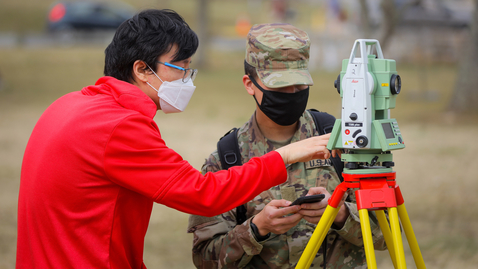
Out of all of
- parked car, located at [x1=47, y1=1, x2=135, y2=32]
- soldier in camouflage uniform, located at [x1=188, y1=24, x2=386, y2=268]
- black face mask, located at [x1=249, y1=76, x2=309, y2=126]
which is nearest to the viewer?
soldier in camouflage uniform, located at [x1=188, y1=24, x2=386, y2=268]

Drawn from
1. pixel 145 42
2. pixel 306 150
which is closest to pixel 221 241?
pixel 306 150

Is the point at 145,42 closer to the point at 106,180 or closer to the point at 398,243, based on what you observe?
the point at 106,180

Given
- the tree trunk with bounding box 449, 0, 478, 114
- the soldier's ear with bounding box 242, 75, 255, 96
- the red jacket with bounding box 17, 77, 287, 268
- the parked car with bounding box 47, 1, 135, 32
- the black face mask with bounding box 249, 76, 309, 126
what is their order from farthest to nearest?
1. the parked car with bounding box 47, 1, 135, 32
2. the tree trunk with bounding box 449, 0, 478, 114
3. the soldier's ear with bounding box 242, 75, 255, 96
4. the black face mask with bounding box 249, 76, 309, 126
5. the red jacket with bounding box 17, 77, 287, 268

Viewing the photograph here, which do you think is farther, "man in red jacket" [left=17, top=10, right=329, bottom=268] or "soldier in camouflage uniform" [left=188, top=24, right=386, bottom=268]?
"soldier in camouflage uniform" [left=188, top=24, right=386, bottom=268]

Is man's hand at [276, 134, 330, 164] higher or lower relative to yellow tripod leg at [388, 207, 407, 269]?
higher

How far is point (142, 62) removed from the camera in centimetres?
238

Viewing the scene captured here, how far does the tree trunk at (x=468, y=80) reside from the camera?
12.7 meters

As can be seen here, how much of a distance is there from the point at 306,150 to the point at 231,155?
0.55 metres

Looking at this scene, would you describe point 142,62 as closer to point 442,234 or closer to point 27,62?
point 442,234

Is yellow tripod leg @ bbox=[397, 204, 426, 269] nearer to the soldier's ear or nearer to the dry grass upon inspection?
the soldier's ear

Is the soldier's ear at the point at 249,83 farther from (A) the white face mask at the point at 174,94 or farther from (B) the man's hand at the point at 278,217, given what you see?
(B) the man's hand at the point at 278,217

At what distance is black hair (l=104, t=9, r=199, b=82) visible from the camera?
2.36 meters

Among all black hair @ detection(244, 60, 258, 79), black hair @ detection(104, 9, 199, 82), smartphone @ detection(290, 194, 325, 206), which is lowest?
smartphone @ detection(290, 194, 325, 206)

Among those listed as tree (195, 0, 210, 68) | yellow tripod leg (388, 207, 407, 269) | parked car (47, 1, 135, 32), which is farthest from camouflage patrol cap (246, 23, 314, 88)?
parked car (47, 1, 135, 32)
